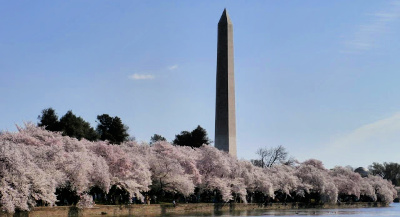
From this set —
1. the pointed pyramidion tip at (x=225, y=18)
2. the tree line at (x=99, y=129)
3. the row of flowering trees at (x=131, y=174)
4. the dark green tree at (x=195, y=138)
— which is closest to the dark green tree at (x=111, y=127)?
the tree line at (x=99, y=129)

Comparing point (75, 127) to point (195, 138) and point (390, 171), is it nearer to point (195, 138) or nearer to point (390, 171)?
point (195, 138)

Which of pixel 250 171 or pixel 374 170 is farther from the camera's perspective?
pixel 374 170

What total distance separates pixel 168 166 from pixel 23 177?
68.3 ft

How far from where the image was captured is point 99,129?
75500 millimetres

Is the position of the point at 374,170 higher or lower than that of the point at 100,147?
higher

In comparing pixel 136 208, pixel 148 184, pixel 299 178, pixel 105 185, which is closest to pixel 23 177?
pixel 105 185

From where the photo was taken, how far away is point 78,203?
1547 inches

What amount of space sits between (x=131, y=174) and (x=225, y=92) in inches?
991

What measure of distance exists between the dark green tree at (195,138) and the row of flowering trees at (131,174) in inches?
507

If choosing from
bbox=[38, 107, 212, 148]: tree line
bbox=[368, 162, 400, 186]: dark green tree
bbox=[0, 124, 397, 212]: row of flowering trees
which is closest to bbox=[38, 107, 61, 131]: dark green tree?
bbox=[38, 107, 212, 148]: tree line

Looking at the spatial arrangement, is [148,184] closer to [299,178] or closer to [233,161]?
[233,161]

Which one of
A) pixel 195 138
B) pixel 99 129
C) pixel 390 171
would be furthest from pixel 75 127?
pixel 390 171

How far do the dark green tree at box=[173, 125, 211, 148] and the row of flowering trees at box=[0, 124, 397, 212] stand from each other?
42.3ft

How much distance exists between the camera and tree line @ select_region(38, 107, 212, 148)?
228 ft
